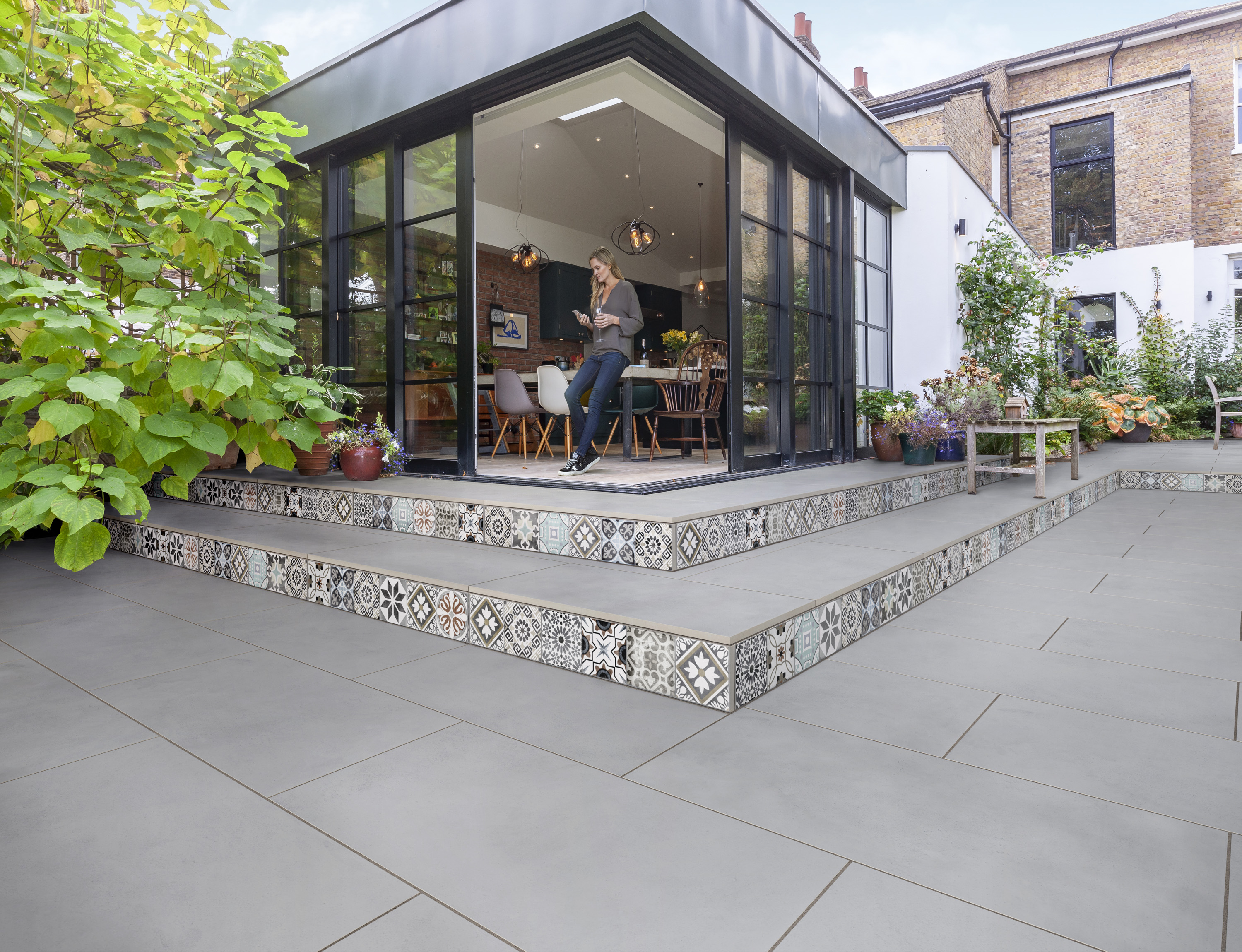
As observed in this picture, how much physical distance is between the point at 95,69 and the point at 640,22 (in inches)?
83.5

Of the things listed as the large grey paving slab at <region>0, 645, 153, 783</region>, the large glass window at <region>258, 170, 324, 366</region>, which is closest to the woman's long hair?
the large glass window at <region>258, 170, 324, 366</region>

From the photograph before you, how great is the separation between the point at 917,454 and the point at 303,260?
4668mm

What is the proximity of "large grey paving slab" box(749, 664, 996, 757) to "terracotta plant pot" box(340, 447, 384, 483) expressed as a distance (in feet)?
10.3

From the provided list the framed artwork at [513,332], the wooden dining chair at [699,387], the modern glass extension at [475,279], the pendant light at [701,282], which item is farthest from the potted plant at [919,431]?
the framed artwork at [513,332]

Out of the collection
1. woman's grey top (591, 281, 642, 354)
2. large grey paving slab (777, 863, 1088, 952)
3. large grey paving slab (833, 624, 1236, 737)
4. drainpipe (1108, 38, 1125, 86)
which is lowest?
large grey paving slab (777, 863, 1088, 952)

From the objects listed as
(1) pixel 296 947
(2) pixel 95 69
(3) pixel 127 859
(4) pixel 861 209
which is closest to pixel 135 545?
(2) pixel 95 69

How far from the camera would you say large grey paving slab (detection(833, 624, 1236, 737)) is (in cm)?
157

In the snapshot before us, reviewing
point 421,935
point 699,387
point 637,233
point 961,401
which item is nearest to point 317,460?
point 699,387

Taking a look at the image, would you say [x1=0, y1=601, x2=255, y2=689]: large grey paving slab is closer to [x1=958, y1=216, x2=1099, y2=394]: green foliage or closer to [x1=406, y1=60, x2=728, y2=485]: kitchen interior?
[x1=406, y1=60, x2=728, y2=485]: kitchen interior

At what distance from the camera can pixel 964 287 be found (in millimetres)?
6543

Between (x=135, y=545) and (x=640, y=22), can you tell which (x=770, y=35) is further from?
(x=135, y=545)

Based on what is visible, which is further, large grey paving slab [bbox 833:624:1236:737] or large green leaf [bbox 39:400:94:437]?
large green leaf [bbox 39:400:94:437]

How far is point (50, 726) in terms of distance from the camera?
1.55 meters

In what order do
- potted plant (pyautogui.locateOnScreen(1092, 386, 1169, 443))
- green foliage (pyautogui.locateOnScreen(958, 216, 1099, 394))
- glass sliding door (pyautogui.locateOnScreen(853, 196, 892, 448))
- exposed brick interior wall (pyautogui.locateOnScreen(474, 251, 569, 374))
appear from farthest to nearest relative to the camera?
1. exposed brick interior wall (pyautogui.locateOnScreen(474, 251, 569, 374))
2. potted plant (pyautogui.locateOnScreen(1092, 386, 1169, 443))
3. green foliage (pyautogui.locateOnScreen(958, 216, 1099, 394))
4. glass sliding door (pyautogui.locateOnScreen(853, 196, 892, 448))
